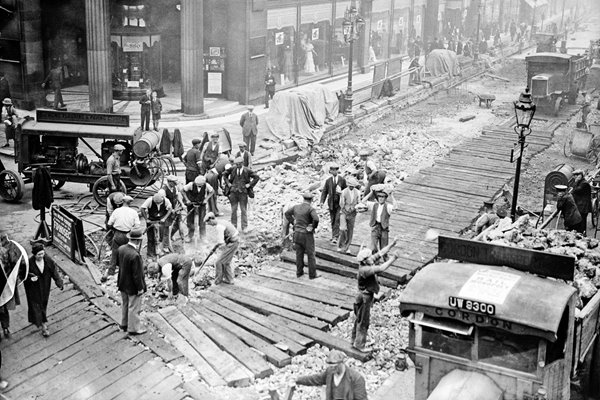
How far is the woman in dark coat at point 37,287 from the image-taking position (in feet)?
41.6

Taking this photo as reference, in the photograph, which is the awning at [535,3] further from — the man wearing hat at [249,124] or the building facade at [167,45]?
the man wearing hat at [249,124]

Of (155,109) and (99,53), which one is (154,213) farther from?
(99,53)

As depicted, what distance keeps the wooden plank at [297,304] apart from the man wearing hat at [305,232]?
99 centimetres

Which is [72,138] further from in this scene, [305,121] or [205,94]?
[205,94]

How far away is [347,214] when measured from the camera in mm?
16484

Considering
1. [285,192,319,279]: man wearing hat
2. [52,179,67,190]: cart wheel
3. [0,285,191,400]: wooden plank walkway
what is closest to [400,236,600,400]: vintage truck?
[0,285,191,400]: wooden plank walkway

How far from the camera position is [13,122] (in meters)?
24.5

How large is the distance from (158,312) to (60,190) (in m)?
8.95

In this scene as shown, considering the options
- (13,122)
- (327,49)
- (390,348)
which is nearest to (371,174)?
(390,348)

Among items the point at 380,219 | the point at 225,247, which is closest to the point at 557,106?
the point at 380,219

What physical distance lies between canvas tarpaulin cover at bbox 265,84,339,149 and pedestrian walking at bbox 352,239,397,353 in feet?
46.7

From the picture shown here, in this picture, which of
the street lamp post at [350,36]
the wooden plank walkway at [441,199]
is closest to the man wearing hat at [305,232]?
the wooden plank walkway at [441,199]

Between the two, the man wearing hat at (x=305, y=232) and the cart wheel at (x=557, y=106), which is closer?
the man wearing hat at (x=305, y=232)

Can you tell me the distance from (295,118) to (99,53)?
7474mm
